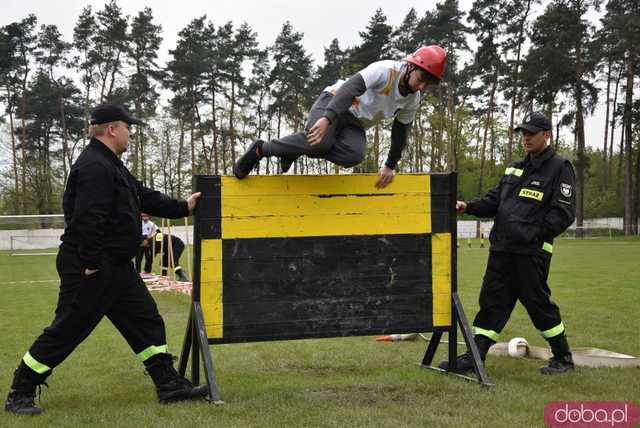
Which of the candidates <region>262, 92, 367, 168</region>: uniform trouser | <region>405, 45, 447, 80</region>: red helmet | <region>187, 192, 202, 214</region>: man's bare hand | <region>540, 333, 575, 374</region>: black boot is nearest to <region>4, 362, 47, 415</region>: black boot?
<region>187, 192, 202, 214</region>: man's bare hand

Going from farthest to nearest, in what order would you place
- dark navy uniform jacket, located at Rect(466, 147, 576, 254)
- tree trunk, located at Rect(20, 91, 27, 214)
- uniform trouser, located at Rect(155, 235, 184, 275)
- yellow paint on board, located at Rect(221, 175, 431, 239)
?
tree trunk, located at Rect(20, 91, 27, 214)
uniform trouser, located at Rect(155, 235, 184, 275)
dark navy uniform jacket, located at Rect(466, 147, 576, 254)
yellow paint on board, located at Rect(221, 175, 431, 239)

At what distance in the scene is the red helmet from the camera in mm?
5129

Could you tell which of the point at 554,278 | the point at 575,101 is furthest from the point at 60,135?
the point at 554,278

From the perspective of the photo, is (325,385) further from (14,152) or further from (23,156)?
(14,152)

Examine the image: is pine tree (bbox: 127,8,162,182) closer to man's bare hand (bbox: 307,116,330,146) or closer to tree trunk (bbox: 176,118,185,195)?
tree trunk (bbox: 176,118,185,195)

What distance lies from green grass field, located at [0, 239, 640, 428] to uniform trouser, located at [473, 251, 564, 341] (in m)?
0.41

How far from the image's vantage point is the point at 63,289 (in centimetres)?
489

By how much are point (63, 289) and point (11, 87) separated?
45.4 metres

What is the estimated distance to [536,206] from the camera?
20.0 feet

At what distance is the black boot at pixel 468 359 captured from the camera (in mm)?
6043

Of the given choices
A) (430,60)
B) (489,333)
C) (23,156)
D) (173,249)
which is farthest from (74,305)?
(23,156)

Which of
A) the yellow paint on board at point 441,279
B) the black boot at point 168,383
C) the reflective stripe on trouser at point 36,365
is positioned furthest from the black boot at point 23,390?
the yellow paint on board at point 441,279

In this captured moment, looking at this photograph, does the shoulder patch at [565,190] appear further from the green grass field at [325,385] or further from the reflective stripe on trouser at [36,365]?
the reflective stripe on trouser at [36,365]

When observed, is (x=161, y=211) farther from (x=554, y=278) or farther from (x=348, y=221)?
(x=554, y=278)
